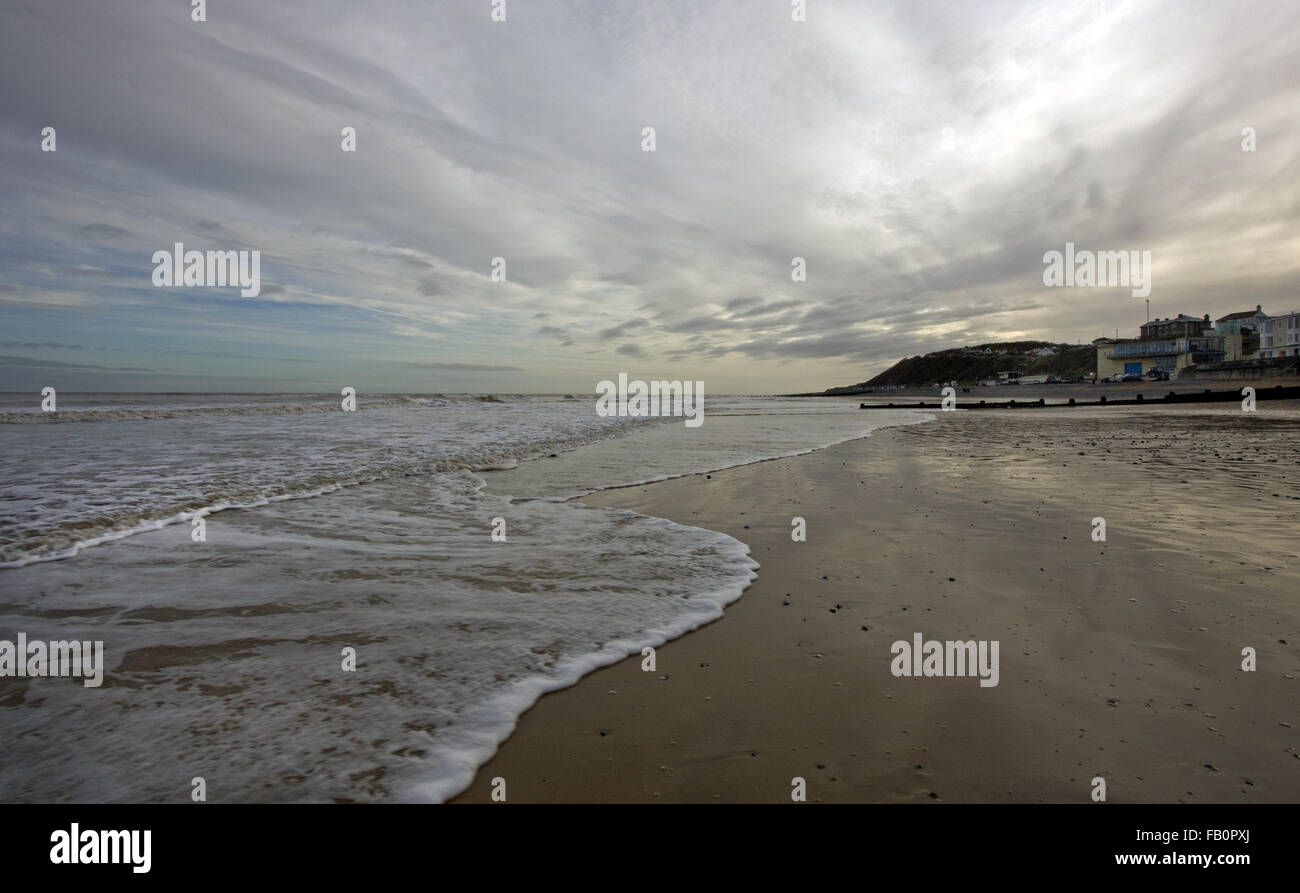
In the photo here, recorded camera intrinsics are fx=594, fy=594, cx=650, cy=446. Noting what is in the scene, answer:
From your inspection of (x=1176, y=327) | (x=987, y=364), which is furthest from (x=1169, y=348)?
(x=987, y=364)

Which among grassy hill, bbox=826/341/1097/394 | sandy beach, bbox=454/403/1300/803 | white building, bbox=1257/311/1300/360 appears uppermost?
grassy hill, bbox=826/341/1097/394

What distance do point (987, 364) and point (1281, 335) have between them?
8332 cm

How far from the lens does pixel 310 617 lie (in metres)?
4.40

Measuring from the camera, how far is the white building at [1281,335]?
6925cm

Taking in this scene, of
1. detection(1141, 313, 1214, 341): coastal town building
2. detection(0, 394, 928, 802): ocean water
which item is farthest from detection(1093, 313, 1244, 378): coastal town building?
detection(0, 394, 928, 802): ocean water

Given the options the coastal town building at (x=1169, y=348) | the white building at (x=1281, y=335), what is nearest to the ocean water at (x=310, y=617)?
the white building at (x=1281, y=335)

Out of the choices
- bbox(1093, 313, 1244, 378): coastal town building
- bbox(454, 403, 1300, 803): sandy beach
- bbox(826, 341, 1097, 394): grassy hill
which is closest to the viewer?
bbox(454, 403, 1300, 803): sandy beach

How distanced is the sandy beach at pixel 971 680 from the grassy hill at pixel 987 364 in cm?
13292

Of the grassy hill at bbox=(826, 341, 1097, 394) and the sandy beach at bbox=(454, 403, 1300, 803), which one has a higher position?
the grassy hill at bbox=(826, 341, 1097, 394)

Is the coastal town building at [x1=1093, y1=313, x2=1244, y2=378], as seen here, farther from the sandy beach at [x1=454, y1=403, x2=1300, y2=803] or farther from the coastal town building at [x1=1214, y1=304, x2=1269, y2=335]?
the sandy beach at [x1=454, y1=403, x2=1300, y2=803]

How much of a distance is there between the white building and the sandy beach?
92.2 meters

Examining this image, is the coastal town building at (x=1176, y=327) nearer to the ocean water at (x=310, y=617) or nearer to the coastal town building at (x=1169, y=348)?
the coastal town building at (x=1169, y=348)

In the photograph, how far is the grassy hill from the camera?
4904 inches
